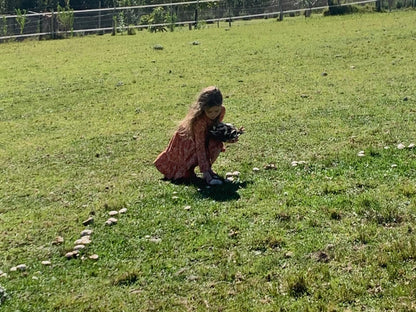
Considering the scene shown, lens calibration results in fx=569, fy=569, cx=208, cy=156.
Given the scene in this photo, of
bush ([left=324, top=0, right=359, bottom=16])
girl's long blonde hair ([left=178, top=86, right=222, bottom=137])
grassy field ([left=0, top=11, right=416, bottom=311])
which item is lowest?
grassy field ([left=0, top=11, right=416, bottom=311])

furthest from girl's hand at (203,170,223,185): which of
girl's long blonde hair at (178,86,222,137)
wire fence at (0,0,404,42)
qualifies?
wire fence at (0,0,404,42)

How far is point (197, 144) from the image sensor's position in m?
7.26

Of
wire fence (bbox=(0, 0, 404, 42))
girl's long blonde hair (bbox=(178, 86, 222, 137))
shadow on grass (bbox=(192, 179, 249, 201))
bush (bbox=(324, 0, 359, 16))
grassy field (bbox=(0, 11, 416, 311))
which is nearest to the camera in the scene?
grassy field (bbox=(0, 11, 416, 311))

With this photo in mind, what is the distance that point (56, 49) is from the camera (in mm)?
26750

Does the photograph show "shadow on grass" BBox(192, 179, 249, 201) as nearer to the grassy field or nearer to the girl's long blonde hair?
the grassy field

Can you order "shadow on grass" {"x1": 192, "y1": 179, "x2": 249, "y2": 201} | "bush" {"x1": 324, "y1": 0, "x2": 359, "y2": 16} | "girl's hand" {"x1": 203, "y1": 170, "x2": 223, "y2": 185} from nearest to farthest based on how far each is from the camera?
"shadow on grass" {"x1": 192, "y1": 179, "x2": 249, "y2": 201} < "girl's hand" {"x1": 203, "y1": 170, "x2": 223, "y2": 185} < "bush" {"x1": 324, "y1": 0, "x2": 359, "y2": 16}

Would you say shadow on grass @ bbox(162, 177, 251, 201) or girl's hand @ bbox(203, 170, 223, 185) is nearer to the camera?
shadow on grass @ bbox(162, 177, 251, 201)

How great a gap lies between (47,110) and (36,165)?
4545mm

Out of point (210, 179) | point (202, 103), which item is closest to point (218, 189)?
point (210, 179)

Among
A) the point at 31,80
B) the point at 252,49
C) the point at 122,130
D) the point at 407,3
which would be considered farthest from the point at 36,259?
the point at 407,3

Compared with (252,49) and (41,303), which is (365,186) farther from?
(252,49)

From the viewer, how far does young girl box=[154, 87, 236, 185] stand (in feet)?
23.1

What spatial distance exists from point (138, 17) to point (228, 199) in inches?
1293

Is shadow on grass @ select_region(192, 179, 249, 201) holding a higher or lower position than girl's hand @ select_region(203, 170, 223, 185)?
lower
